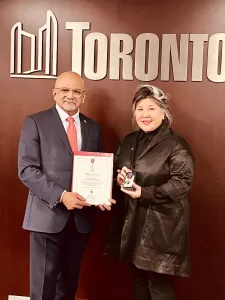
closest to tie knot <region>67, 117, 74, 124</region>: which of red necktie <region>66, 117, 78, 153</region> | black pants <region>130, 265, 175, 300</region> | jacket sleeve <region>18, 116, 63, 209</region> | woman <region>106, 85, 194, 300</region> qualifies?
red necktie <region>66, 117, 78, 153</region>

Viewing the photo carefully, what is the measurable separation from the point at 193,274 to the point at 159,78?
4.16 feet

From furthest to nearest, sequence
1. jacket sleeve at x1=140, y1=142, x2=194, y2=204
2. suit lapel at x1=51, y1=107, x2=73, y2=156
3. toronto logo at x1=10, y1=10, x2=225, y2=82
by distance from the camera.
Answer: toronto logo at x1=10, y1=10, x2=225, y2=82 < suit lapel at x1=51, y1=107, x2=73, y2=156 < jacket sleeve at x1=140, y1=142, x2=194, y2=204

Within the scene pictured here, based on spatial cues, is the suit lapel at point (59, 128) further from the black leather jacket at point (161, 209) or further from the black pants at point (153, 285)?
the black pants at point (153, 285)

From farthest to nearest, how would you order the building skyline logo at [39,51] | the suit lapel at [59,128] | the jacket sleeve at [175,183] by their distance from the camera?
the building skyline logo at [39,51]
the suit lapel at [59,128]
the jacket sleeve at [175,183]

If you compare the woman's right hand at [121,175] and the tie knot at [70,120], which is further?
the tie knot at [70,120]

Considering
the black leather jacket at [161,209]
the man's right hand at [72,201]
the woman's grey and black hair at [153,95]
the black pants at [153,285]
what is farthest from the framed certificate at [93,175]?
the black pants at [153,285]

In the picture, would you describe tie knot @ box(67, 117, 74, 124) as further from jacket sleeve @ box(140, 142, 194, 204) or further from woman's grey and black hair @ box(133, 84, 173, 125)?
jacket sleeve @ box(140, 142, 194, 204)

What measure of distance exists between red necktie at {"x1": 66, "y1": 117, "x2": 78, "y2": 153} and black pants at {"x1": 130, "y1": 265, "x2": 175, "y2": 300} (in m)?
0.76

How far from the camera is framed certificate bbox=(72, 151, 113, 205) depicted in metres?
2.21

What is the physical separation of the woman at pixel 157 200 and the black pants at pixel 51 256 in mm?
287

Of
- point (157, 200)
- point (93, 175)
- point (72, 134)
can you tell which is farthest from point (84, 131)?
point (157, 200)

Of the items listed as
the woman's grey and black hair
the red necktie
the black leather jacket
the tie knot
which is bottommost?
the black leather jacket

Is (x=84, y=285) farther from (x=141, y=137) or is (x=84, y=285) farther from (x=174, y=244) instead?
(x=141, y=137)

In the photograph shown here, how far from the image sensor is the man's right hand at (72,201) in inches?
85.4
